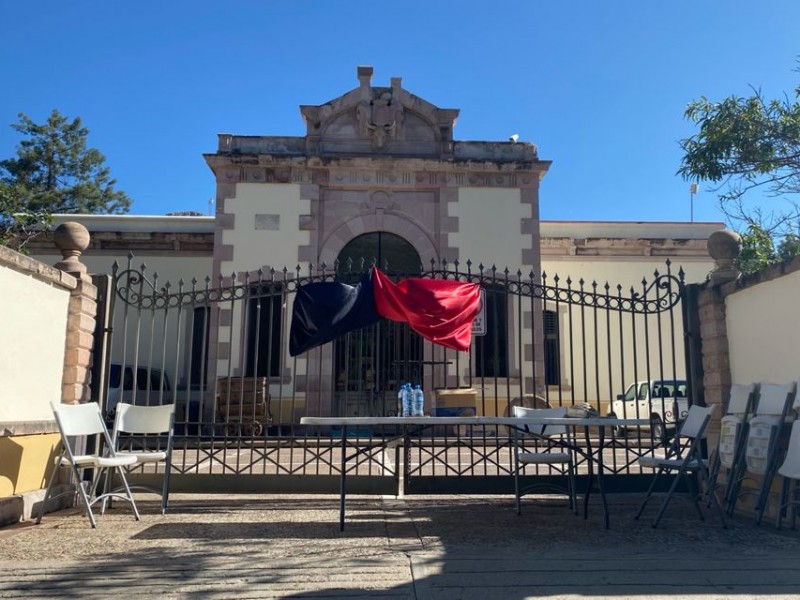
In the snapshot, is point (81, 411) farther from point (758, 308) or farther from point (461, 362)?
point (461, 362)

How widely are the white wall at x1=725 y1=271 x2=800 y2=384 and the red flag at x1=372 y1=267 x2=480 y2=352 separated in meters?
2.69

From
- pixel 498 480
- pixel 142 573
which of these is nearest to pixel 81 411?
pixel 142 573

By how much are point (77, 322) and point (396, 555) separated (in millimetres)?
4167

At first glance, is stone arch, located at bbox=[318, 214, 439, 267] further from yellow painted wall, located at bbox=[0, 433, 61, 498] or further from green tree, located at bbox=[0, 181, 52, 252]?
yellow painted wall, located at bbox=[0, 433, 61, 498]

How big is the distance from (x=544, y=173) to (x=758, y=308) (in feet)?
29.0

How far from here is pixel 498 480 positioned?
712 cm

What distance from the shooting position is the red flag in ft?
24.9

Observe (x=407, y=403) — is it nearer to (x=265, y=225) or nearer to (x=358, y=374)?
(x=358, y=374)

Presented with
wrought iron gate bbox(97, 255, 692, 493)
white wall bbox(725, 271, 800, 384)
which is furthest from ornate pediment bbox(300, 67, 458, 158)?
white wall bbox(725, 271, 800, 384)

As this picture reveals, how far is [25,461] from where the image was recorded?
5.97m

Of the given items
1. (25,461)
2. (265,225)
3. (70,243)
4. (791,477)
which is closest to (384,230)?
(265,225)

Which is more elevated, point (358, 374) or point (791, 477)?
point (358, 374)

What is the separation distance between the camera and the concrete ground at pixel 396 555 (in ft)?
12.5

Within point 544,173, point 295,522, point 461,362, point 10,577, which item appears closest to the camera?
point 10,577
